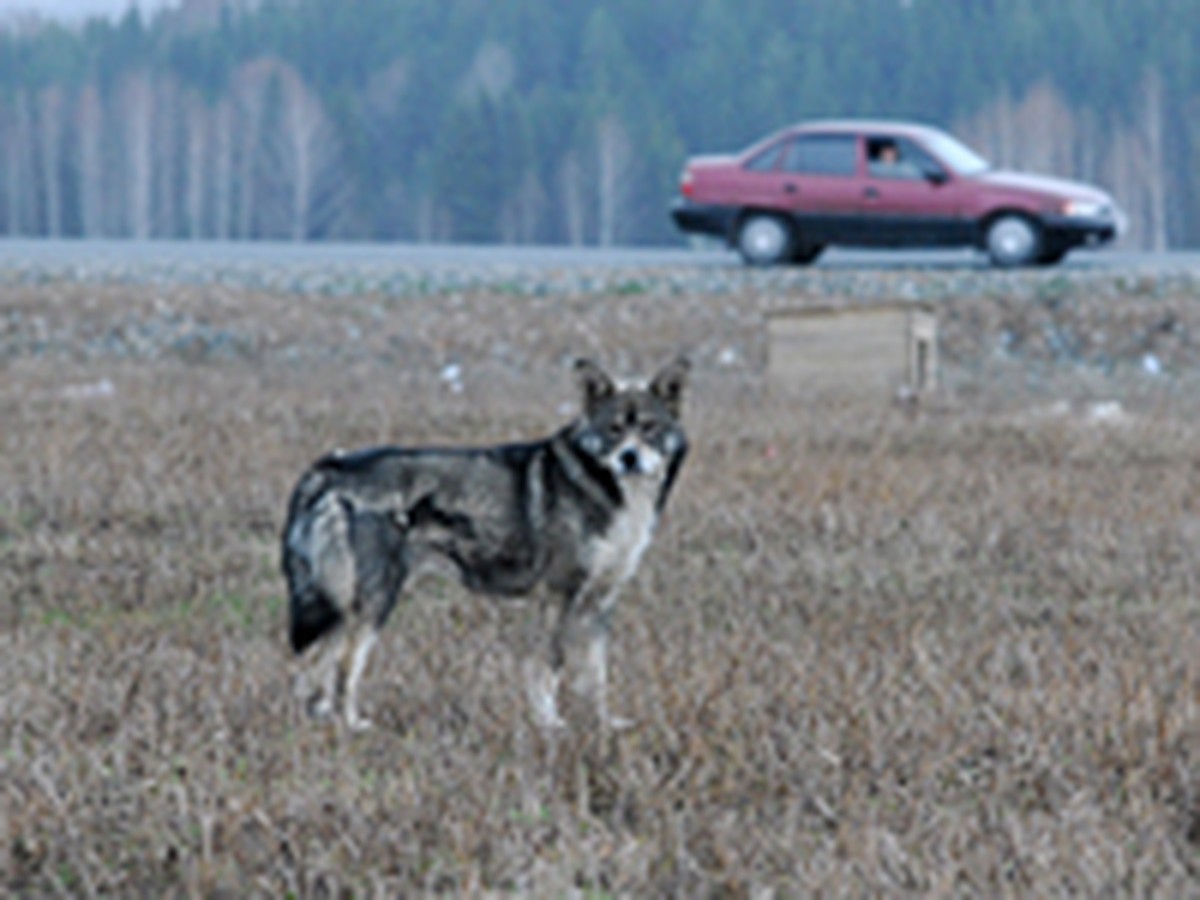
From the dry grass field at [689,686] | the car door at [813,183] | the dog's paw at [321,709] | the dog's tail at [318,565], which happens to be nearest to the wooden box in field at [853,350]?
the dry grass field at [689,686]

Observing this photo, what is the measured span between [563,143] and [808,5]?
946 inches

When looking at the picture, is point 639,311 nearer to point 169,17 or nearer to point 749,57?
point 749,57

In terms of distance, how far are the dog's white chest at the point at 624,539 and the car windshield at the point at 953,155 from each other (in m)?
18.6

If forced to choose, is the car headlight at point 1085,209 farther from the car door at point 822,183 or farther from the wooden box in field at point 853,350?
the wooden box in field at point 853,350

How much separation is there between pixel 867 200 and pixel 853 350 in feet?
28.8

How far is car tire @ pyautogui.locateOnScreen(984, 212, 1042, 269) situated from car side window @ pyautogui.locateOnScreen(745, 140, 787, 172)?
2.58m

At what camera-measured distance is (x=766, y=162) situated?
24.2 metres

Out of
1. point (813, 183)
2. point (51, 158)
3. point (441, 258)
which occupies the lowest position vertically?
point (441, 258)

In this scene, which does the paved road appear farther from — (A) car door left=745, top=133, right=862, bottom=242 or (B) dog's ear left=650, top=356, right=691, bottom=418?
(B) dog's ear left=650, top=356, right=691, bottom=418

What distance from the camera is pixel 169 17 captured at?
125 m

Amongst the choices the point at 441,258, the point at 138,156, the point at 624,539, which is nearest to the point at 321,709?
the point at 624,539

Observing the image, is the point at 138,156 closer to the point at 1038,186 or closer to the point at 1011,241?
the point at 1011,241

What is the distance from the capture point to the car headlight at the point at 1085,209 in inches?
907

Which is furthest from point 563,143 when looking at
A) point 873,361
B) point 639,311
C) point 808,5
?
point 873,361
